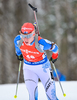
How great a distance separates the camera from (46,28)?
9602 millimetres

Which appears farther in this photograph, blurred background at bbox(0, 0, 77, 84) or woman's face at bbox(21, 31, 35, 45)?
blurred background at bbox(0, 0, 77, 84)

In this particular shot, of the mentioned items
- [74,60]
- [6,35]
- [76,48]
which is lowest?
[74,60]

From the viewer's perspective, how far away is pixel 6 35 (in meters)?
8.24

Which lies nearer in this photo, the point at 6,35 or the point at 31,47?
the point at 31,47

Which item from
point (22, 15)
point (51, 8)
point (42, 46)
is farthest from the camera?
point (51, 8)

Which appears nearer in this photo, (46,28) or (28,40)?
(28,40)

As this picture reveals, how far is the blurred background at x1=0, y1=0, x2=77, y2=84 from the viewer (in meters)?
8.36

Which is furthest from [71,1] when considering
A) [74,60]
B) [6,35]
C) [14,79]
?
[14,79]

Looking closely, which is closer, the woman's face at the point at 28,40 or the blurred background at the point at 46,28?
the woman's face at the point at 28,40

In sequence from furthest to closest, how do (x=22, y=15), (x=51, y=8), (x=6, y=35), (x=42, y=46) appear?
1. (x=51, y=8)
2. (x=22, y=15)
3. (x=6, y=35)
4. (x=42, y=46)

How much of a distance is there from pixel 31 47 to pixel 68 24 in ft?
26.4

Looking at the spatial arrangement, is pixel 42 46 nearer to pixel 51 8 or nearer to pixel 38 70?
pixel 38 70

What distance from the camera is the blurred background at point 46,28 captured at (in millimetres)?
8359

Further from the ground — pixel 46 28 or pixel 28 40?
Result: pixel 46 28
